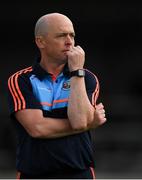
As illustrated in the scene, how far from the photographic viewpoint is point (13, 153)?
40.3ft

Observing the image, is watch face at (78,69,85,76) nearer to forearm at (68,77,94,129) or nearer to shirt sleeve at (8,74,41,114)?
forearm at (68,77,94,129)

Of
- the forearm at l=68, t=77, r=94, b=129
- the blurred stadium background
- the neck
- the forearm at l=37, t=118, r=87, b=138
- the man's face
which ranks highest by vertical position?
the man's face

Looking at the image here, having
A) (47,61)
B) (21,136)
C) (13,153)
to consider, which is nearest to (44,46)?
(47,61)

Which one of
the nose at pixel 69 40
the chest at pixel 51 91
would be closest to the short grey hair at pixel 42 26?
the nose at pixel 69 40

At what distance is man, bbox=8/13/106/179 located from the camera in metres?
4.69

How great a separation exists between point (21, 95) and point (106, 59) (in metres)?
9.64

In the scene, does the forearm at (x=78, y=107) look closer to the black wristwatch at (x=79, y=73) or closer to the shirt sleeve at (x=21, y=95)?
the black wristwatch at (x=79, y=73)

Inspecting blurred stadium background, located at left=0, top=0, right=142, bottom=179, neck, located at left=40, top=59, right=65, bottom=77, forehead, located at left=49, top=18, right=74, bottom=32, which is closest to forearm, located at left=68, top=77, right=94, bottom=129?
neck, located at left=40, top=59, right=65, bottom=77

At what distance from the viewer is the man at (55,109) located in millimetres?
4688

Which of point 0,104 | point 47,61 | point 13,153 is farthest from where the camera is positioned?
point 0,104

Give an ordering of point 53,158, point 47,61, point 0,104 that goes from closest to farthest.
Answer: point 53,158 < point 47,61 < point 0,104

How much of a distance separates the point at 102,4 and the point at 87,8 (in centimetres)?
29

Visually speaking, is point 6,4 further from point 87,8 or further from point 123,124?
point 123,124

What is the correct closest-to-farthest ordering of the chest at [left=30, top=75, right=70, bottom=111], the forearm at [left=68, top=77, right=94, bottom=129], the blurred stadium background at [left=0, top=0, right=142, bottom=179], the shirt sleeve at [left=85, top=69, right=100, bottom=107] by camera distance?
the forearm at [left=68, top=77, right=94, bottom=129] → the chest at [left=30, top=75, right=70, bottom=111] → the shirt sleeve at [left=85, top=69, right=100, bottom=107] → the blurred stadium background at [left=0, top=0, right=142, bottom=179]
